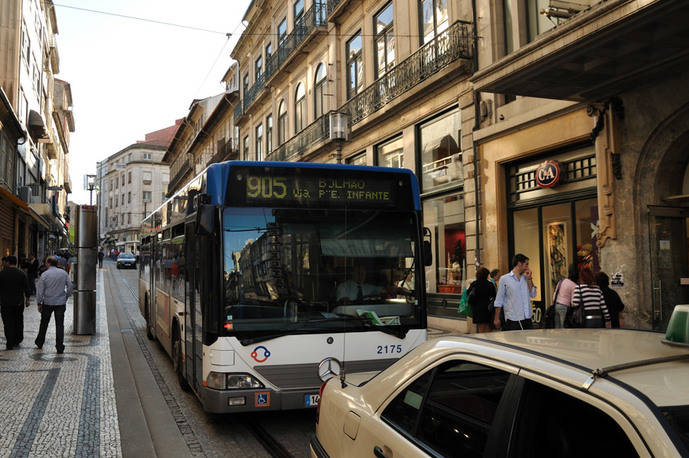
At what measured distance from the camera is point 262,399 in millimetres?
5570

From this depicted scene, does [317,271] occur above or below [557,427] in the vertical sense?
above

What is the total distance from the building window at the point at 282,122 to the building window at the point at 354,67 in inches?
286

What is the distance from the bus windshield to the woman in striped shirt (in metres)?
3.07

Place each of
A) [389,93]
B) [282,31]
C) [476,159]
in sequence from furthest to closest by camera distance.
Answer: [282,31] → [389,93] → [476,159]

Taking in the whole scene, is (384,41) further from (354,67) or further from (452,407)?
(452,407)

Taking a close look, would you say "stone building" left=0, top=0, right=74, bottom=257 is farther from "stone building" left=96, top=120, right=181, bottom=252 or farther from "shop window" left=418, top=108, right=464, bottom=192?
"stone building" left=96, top=120, right=181, bottom=252

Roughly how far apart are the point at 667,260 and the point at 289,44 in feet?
66.9

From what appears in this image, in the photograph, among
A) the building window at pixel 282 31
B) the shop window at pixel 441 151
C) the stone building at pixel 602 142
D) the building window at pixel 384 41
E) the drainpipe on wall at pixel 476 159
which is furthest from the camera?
the building window at pixel 282 31

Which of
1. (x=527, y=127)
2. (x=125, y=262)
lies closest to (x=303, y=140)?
(x=527, y=127)

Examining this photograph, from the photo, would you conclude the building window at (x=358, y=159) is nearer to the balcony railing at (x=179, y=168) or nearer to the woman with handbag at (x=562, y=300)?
the woman with handbag at (x=562, y=300)

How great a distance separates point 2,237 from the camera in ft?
82.4

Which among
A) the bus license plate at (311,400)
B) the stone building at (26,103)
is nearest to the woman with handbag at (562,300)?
the bus license plate at (311,400)

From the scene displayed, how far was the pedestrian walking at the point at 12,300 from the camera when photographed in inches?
433

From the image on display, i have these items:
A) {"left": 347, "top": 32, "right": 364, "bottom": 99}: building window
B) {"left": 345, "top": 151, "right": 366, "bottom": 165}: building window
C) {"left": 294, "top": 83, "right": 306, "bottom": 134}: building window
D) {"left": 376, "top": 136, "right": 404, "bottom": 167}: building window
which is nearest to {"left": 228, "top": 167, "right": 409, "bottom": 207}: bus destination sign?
{"left": 376, "top": 136, "right": 404, "bottom": 167}: building window
